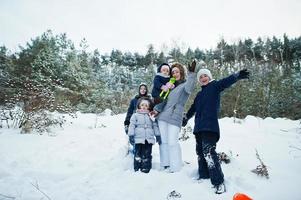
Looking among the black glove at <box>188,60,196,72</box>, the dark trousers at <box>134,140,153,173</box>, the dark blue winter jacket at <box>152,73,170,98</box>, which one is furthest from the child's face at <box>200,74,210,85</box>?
the dark trousers at <box>134,140,153,173</box>

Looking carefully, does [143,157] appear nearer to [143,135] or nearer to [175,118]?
[143,135]

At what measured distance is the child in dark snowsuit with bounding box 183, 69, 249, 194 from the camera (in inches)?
140

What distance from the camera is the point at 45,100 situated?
7.62 m

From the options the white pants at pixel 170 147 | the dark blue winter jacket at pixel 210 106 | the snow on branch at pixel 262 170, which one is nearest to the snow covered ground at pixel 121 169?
the snow on branch at pixel 262 170

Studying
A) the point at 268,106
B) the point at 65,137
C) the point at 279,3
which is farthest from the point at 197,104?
the point at 279,3

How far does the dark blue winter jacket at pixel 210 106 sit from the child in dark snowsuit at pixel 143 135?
958 mm

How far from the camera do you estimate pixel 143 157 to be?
14.8 ft

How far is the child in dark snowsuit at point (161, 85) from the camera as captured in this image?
4590mm

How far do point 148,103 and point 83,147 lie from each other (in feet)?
7.69

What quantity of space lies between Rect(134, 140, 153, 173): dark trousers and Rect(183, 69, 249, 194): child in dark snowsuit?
94 centimetres

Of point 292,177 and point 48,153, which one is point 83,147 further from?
point 292,177

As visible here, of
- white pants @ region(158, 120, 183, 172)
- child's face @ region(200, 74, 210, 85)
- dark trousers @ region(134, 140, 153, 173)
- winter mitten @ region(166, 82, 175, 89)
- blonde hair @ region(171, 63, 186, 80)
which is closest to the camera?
child's face @ region(200, 74, 210, 85)

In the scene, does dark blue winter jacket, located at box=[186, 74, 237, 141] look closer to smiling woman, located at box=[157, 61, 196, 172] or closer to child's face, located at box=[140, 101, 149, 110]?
smiling woman, located at box=[157, 61, 196, 172]

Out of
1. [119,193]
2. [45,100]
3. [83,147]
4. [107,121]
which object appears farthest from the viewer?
[107,121]
